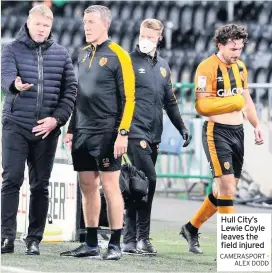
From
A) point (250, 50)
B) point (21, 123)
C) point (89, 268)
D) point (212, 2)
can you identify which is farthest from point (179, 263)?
point (212, 2)

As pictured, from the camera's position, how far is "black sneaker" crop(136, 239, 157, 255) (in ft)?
31.8

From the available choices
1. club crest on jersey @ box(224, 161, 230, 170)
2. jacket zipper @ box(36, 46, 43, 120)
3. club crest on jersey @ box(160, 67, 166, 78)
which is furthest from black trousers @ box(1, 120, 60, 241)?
club crest on jersey @ box(224, 161, 230, 170)

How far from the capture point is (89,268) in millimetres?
8211

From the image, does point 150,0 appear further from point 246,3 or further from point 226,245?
point 226,245

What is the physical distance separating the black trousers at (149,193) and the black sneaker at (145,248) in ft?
0.13

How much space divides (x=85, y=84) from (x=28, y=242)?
4.22 feet

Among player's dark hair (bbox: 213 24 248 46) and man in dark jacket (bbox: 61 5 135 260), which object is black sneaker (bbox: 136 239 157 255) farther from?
player's dark hair (bbox: 213 24 248 46)

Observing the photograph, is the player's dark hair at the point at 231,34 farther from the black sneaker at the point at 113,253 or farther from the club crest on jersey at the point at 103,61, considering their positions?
the black sneaker at the point at 113,253

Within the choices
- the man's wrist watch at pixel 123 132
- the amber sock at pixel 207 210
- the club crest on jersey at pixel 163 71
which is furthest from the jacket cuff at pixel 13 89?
the amber sock at pixel 207 210

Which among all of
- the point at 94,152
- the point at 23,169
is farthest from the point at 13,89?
the point at 94,152

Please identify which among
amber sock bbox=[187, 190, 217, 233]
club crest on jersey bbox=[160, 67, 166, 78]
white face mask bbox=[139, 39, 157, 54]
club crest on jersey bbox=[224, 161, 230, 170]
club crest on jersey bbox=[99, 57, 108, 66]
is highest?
white face mask bbox=[139, 39, 157, 54]

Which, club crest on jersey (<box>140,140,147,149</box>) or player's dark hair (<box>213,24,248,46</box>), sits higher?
player's dark hair (<box>213,24,248,46</box>)

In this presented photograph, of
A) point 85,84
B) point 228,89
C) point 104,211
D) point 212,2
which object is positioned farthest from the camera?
point 212,2

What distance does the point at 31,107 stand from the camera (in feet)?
29.6
